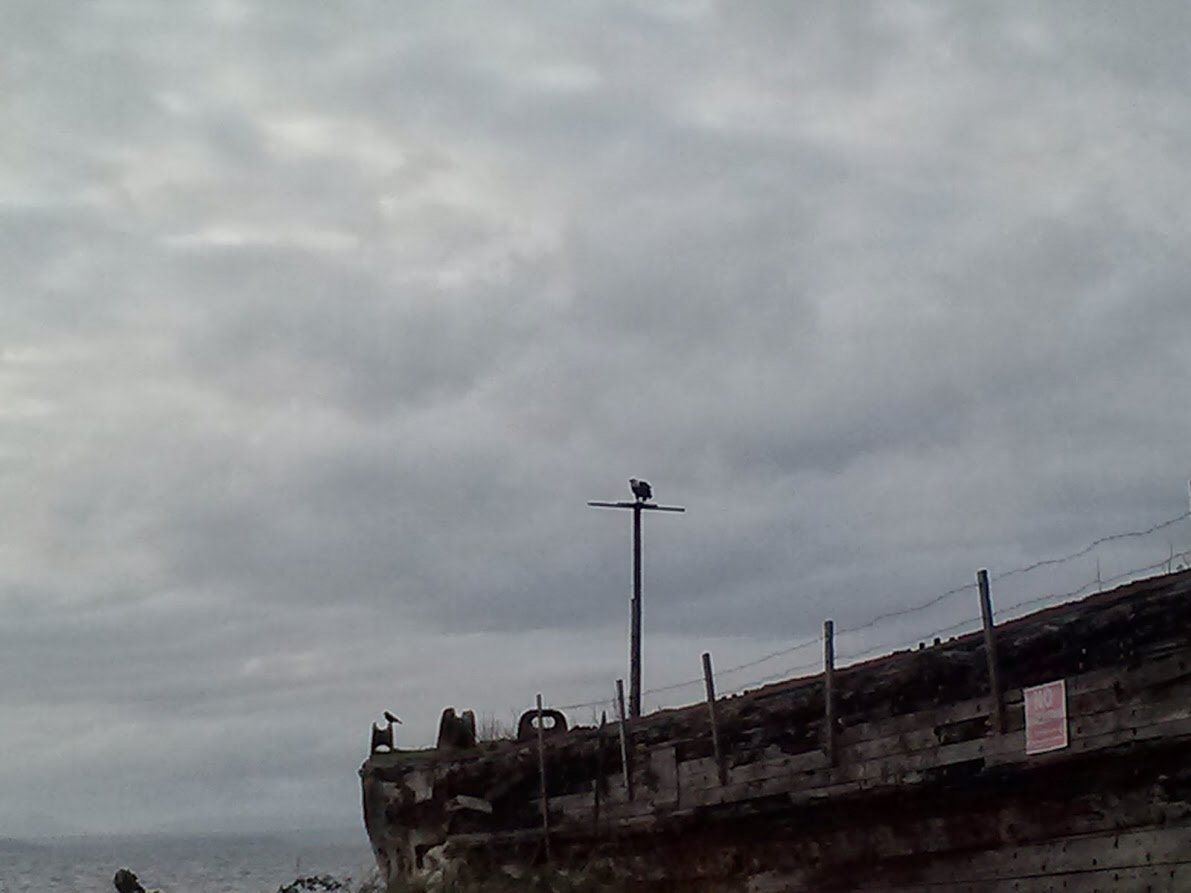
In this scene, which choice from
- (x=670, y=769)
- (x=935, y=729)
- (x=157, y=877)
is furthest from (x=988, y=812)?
(x=157, y=877)

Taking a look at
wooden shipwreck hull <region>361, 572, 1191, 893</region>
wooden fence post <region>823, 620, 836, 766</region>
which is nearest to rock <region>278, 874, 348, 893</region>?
wooden shipwreck hull <region>361, 572, 1191, 893</region>

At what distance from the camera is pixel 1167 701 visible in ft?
39.3

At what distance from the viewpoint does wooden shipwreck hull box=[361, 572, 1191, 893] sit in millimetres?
12242

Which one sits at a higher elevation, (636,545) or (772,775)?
(636,545)

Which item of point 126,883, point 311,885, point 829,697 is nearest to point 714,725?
point 829,697

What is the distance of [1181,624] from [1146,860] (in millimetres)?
1976

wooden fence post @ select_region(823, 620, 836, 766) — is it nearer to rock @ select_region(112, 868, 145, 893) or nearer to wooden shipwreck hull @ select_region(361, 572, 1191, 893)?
wooden shipwreck hull @ select_region(361, 572, 1191, 893)

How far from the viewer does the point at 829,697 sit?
1521 centimetres

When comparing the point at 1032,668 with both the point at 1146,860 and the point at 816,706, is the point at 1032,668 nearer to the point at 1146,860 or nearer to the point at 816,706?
the point at 1146,860

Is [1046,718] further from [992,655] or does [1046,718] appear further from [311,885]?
[311,885]

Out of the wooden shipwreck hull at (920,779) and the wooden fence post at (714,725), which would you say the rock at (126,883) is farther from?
the wooden fence post at (714,725)

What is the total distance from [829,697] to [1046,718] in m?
2.83

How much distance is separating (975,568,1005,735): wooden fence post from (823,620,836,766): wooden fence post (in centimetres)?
207

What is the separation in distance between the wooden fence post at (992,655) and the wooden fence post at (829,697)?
2.07 m
